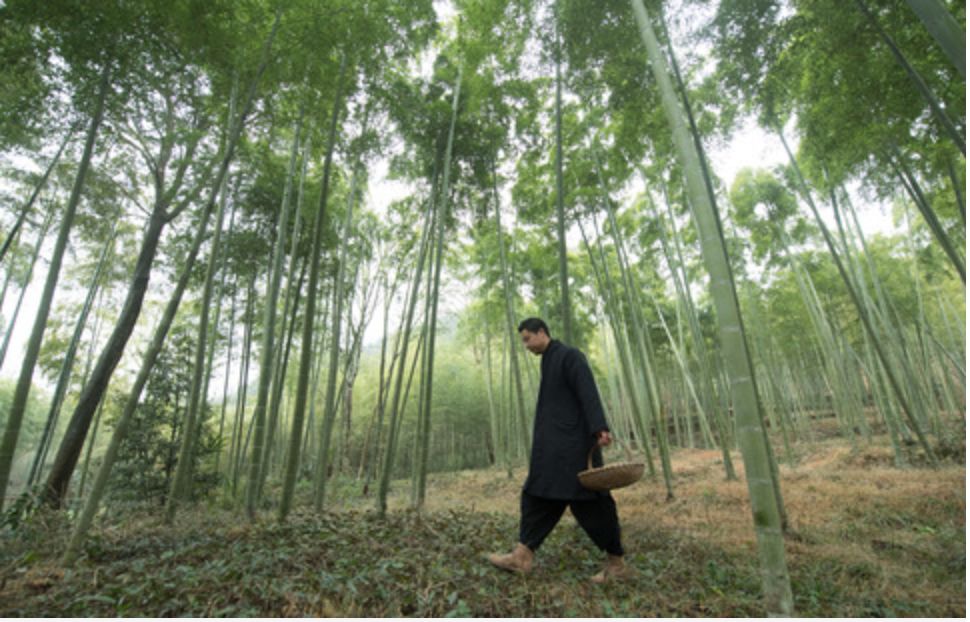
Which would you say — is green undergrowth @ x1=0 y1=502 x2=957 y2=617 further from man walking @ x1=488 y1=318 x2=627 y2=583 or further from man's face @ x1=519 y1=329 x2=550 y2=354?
man's face @ x1=519 y1=329 x2=550 y2=354

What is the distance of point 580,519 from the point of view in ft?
7.13

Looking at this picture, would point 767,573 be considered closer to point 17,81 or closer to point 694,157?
point 694,157

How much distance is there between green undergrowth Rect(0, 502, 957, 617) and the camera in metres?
1.75

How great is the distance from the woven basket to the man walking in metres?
0.14

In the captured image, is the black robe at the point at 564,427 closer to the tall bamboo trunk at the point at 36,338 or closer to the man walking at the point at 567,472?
the man walking at the point at 567,472

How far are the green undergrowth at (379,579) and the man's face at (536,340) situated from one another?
121 centimetres

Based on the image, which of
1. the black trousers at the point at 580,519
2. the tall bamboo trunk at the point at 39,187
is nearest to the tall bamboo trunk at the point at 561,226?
the black trousers at the point at 580,519

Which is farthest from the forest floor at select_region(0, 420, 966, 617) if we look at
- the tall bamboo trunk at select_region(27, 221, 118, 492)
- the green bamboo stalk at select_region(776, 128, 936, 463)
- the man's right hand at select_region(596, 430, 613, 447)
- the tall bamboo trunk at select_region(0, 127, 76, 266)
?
the tall bamboo trunk at select_region(0, 127, 76, 266)

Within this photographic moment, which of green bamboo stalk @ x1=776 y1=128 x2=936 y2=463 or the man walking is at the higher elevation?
green bamboo stalk @ x1=776 y1=128 x2=936 y2=463

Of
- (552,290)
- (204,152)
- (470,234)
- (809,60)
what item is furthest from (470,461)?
(809,60)

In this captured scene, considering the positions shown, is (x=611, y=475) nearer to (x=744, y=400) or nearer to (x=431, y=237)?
(x=744, y=400)

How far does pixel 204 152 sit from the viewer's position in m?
4.73

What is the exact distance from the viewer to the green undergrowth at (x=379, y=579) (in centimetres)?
175

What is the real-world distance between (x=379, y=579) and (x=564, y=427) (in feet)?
3.84
